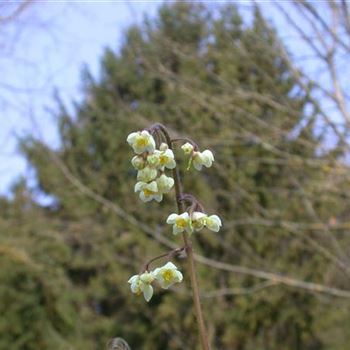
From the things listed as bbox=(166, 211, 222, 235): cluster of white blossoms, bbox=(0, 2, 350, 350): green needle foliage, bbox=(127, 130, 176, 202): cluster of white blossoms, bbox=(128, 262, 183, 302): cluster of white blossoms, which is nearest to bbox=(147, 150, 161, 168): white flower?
bbox=(127, 130, 176, 202): cluster of white blossoms

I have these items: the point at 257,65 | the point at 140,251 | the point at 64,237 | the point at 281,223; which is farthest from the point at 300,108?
the point at 64,237

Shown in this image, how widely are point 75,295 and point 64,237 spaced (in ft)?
4.18

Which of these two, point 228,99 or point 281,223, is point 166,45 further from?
point 281,223

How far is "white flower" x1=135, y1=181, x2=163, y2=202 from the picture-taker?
4.47 feet

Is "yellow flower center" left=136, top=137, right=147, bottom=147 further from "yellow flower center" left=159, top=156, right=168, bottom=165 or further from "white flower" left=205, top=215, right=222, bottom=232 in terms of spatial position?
"white flower" left=205, top=215, right=222, bottom=232

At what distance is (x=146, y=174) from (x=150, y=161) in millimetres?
25

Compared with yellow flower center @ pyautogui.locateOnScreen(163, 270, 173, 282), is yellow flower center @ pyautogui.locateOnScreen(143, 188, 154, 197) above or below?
above

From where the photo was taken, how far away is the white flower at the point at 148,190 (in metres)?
1.36

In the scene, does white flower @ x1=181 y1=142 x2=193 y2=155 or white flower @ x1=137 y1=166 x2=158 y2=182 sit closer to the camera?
white flower @ x1=137 y1=166 x2=158 y2=182

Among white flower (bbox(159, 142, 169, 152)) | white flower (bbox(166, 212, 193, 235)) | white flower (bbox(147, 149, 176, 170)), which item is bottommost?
white flower (bbox(166, 212, 193, 235))

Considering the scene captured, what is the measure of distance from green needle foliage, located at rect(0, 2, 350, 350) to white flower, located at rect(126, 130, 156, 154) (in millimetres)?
5667

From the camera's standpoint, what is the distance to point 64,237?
11680 mm

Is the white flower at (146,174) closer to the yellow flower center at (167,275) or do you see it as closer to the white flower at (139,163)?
the white flower at (139,163)

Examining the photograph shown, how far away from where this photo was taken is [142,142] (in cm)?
135
